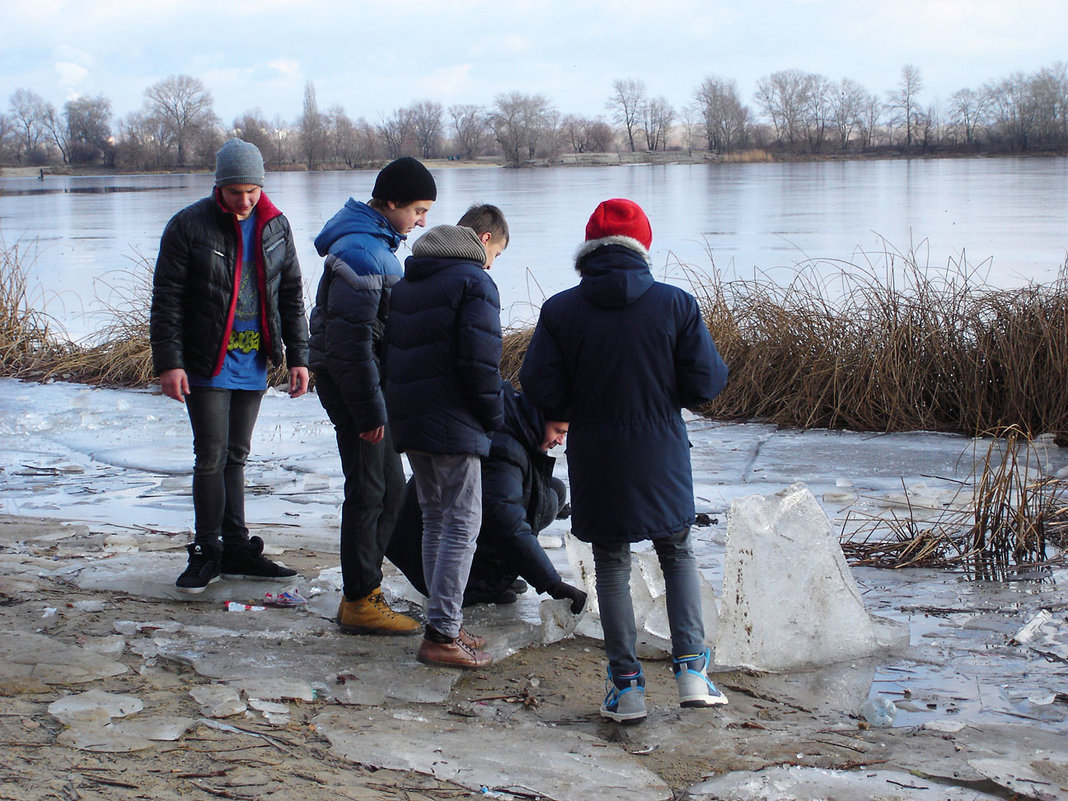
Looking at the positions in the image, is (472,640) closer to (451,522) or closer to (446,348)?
(451,522)

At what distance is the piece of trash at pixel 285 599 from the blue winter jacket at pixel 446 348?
94cm

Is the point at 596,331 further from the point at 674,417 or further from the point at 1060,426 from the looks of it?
the point at 1060,426

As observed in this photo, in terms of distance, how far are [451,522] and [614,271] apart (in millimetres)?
905

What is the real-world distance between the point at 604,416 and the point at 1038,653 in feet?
5.02

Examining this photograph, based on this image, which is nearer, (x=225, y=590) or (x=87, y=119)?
(x=225, y=590)

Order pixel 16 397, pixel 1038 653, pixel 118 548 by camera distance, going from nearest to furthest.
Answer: pixel 1038 653, pixel 118 548, pixel 16 397

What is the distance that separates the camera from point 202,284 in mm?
3617

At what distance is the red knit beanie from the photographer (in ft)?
8.95

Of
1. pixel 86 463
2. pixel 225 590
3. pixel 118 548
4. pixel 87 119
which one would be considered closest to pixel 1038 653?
pixel 225 590

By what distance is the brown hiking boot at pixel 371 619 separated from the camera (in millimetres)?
3352

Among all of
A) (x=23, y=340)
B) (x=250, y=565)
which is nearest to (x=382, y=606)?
(x=250, y=565)

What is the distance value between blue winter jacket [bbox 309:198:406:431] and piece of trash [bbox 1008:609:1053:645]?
6.58 feet

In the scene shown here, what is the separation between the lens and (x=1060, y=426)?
6258 mm

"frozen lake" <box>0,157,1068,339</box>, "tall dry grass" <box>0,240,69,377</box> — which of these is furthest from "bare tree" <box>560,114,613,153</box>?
"tall dry grass" <box>0,240,69,377</box>
